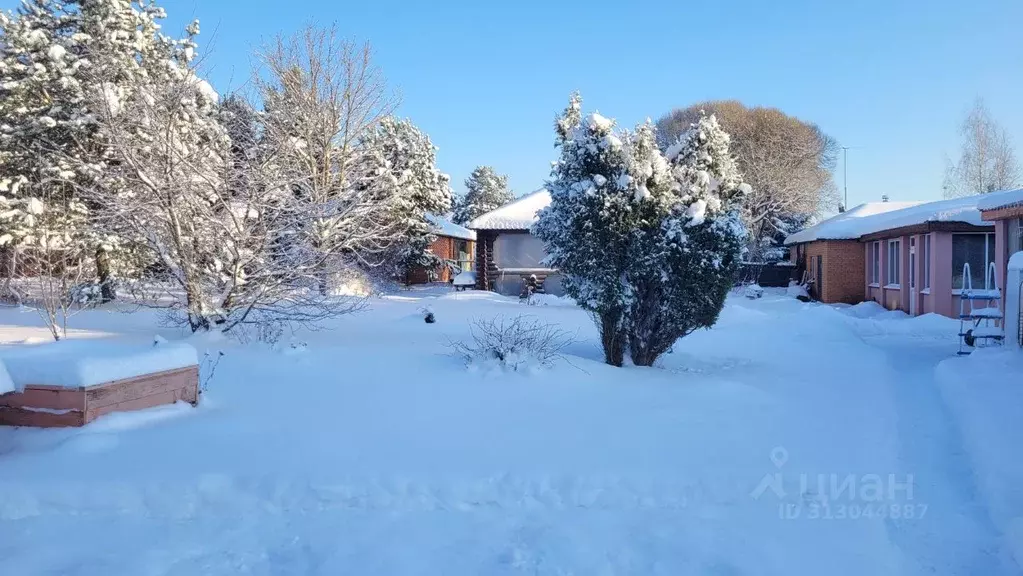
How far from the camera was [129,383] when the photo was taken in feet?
19.6

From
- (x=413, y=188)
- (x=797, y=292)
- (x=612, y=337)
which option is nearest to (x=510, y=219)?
(x=413, y=188)

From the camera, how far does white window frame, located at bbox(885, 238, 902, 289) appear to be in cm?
2027

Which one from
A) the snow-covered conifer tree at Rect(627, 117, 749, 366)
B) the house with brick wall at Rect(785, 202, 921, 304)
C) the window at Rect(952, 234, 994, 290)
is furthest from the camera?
the house with brick wall at Rect(785, 202, 921, 304)

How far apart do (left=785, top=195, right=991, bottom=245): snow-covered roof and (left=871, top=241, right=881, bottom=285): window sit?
27.0 inches

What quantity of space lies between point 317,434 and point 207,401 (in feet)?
5.15

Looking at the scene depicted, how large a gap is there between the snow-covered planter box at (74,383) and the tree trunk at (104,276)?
36.6ft

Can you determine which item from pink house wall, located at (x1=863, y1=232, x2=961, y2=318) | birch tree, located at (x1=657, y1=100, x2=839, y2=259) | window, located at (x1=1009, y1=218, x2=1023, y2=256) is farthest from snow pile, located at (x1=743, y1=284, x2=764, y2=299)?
window, located at (x1=1009, y1=218, x2=1023, y2=256)

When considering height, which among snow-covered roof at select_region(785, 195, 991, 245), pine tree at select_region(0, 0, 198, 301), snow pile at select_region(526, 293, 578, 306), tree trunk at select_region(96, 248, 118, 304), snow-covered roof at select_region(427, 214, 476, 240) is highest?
pine tree at select_region(0, 0, 198, 301)

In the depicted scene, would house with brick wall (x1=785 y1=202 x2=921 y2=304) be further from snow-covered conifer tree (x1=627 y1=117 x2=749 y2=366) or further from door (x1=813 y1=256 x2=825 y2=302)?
snow-covered conifer tree (x1=627 y1=117 x2=749 y2=366)

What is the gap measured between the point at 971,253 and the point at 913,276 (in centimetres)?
187

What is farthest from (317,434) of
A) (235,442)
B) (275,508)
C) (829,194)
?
(829,194)

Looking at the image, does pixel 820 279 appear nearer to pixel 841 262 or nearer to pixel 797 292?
pixel 841 262

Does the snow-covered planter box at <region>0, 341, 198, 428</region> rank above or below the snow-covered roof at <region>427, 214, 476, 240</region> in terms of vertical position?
below

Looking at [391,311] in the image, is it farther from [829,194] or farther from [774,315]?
[829,194]
